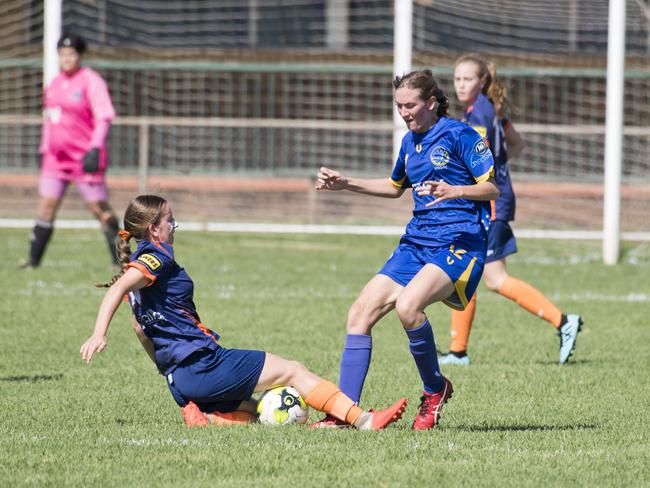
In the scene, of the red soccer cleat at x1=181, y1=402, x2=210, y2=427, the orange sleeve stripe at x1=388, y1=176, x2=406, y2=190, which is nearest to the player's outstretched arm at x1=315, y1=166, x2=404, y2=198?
the orange sleeve stripe at x1=388, y1=176, x2=406, y2=190

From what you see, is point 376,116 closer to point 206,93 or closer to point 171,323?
point 206,93

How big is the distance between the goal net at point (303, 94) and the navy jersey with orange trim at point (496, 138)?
7.92 metres

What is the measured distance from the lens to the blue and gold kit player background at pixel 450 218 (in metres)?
6.12

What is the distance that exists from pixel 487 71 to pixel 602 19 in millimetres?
10966

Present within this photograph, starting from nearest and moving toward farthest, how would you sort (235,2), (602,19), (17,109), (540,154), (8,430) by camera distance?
(8,430) → (602,19) → (540,154) → (17,109) → (235,2)

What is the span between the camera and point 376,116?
23.5 meters

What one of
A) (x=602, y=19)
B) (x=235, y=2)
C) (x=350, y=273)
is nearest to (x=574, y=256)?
(x=350, y=273)

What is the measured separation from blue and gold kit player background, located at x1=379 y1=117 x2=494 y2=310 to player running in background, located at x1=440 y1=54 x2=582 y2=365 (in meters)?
1.89

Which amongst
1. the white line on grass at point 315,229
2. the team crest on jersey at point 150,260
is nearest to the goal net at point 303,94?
the white line on grass at point 315,229

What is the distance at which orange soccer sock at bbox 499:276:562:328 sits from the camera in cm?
862

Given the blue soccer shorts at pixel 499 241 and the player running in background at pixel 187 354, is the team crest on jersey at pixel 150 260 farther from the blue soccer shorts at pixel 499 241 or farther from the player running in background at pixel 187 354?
the blue soccer shorts at pixel 499 241

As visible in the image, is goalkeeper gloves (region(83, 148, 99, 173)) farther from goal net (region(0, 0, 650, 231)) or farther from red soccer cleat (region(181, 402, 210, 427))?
red soccer cleat (region(181, 402, 210, 427))

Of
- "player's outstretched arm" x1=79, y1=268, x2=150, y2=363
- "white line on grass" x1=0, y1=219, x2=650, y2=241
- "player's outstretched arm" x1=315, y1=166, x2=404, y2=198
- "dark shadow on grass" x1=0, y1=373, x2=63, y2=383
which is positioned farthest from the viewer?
"white line on grass" x1=0, y1=219, x2=650, y2=241

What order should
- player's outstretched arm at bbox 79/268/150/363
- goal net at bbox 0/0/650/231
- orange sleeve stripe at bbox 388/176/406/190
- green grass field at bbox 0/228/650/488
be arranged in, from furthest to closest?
1. goal net at bbox 0/0/650/231
2. orange sleeve stripe at bbox 388/176/406/190
3. player's outstretched arm at bbox 79/268/150/363
4. green grass field at bbox 0/228/650/488
